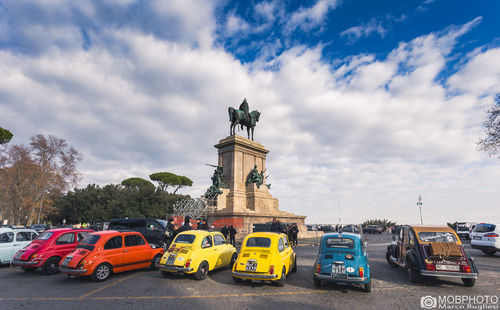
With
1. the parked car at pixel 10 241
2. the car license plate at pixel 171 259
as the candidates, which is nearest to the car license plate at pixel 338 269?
the car license plate at pixel 171 259

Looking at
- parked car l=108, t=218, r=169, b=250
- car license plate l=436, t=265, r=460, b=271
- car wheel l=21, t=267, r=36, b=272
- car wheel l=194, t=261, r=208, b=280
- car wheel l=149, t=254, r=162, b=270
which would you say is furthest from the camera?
parked car l=108, t=218, r=169, b=250

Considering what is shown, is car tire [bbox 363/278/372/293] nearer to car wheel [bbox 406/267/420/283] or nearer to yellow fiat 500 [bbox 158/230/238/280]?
car wheel [bbox 406/267/420/283]

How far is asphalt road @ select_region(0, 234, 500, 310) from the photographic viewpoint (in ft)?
21.1

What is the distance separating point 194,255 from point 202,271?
59 centimetres

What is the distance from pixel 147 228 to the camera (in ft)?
44.5

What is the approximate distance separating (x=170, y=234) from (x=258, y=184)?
632 inches

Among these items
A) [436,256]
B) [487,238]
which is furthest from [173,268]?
[487,238]

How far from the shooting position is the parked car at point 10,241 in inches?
451

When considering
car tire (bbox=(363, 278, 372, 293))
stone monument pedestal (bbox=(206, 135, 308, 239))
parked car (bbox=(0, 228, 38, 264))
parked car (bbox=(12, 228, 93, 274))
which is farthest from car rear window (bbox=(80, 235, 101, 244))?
stone monument pedestal (bbox=(206, 135, 308, 239))

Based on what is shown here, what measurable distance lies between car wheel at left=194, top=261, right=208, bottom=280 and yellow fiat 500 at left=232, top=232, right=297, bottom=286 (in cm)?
113

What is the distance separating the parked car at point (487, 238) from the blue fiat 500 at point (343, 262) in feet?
36.0

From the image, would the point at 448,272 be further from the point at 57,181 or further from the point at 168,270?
the point at 57,181

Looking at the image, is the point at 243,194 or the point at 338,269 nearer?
the point at 338,269

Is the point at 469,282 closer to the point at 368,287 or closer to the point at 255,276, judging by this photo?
the point at 368,287
